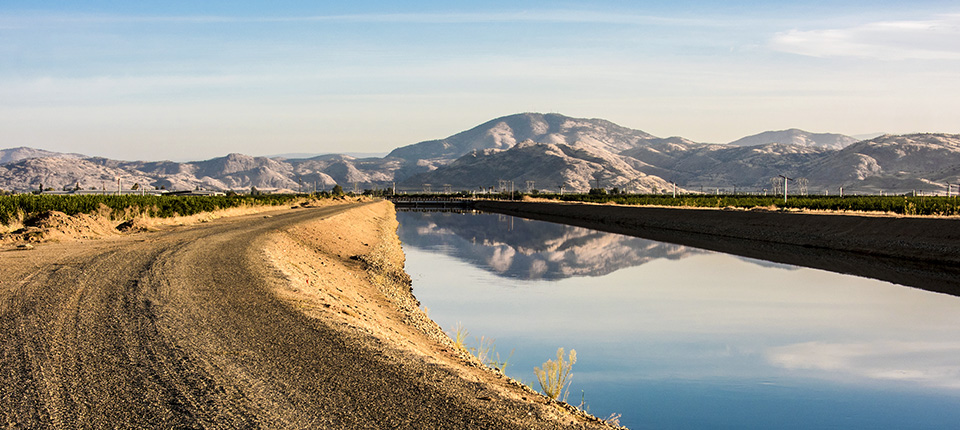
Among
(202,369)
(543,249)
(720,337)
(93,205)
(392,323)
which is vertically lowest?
(543,249)

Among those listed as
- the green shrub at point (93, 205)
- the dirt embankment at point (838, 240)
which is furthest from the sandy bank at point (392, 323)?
the dirt embankment at point (838, 240)

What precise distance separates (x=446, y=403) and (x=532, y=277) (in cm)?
2013

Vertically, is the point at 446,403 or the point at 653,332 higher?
the point at 446,403

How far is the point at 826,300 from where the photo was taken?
2166 centimetres

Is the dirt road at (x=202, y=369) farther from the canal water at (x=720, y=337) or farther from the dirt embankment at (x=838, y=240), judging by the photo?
the dirt embankment at (x=838, y=240)

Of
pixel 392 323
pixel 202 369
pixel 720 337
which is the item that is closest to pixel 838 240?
pixel 720 337

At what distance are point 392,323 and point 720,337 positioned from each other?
7.34m

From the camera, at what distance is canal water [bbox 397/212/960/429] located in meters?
11.1

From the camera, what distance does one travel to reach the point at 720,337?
16391 millimetres

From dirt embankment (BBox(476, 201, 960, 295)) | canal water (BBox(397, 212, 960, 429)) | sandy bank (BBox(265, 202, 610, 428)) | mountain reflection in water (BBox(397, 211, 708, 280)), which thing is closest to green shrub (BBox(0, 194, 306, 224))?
sandy bank (BBox(265, 202, 610, 428))

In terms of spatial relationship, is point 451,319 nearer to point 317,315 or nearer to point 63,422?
point 317,315

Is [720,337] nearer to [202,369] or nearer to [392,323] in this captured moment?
[392,323]

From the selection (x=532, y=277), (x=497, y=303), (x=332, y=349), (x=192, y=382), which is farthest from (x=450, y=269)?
(x=192, y=382)

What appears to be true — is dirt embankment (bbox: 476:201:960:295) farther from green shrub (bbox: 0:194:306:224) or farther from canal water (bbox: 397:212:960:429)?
green shrub (bbox: 0:194:306:224)
